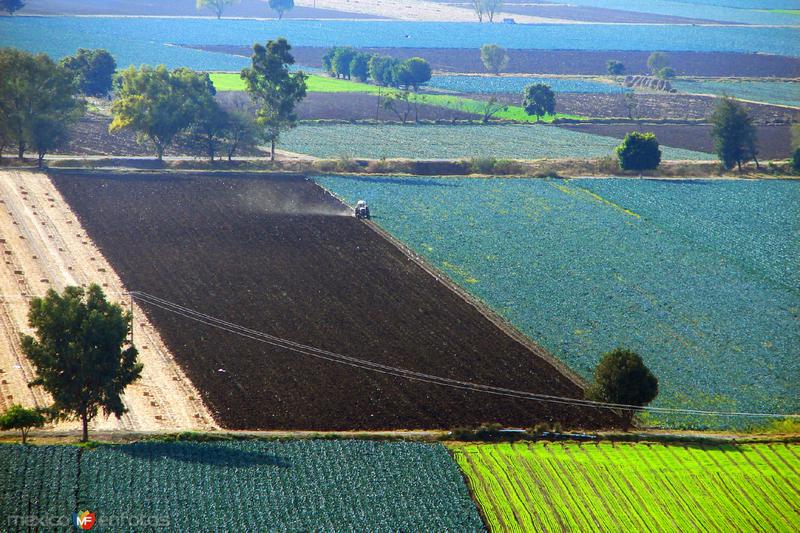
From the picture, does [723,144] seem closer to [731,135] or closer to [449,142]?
[731,135]

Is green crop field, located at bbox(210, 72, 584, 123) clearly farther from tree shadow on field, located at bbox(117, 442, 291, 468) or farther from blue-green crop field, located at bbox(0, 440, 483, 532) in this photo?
tree shadow on field, located at bbox(117, 442, 291, 468)

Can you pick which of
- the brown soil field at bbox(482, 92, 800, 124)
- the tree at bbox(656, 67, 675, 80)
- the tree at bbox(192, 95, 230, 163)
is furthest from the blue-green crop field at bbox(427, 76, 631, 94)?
the tree at bbox(192, 95, 230, 163)

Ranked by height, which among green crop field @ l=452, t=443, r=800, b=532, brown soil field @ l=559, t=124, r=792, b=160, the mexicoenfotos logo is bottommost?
the mexicoenfotos logo

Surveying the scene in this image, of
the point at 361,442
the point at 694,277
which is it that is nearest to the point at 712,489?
the point at 361,442

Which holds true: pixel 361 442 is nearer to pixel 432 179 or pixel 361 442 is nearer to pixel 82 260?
Result: pixel 82 260

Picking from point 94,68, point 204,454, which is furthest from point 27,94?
point 204,454

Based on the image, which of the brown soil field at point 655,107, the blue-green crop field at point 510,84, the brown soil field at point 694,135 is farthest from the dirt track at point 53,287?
the blue-green crop field at point 510,84

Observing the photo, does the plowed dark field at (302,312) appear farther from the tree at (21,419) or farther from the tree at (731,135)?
the tree at (731,135)
